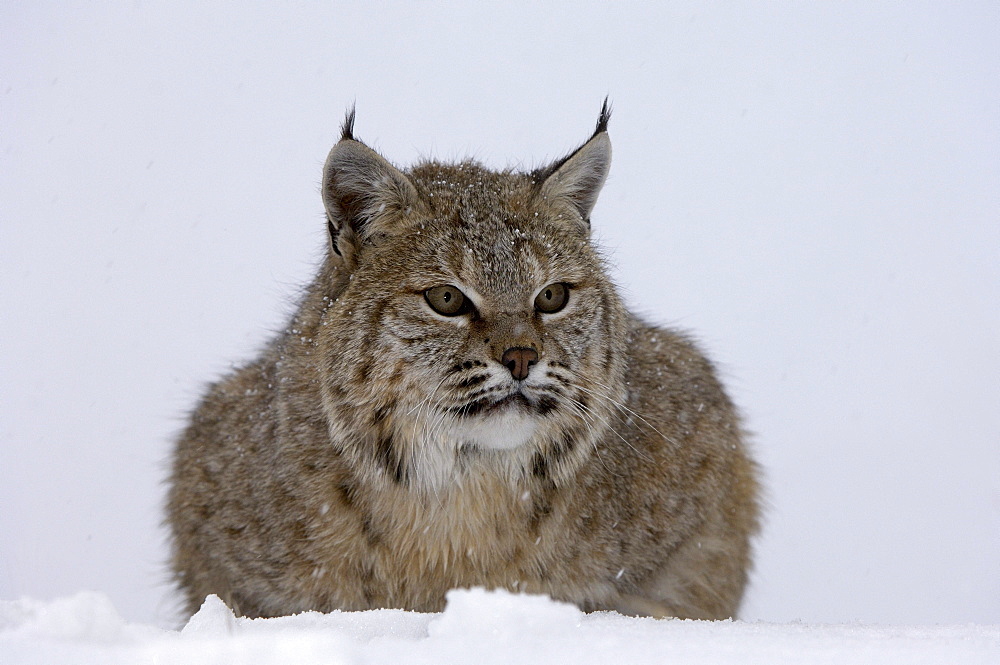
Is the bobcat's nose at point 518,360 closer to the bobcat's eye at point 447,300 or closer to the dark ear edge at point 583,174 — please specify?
the bobcat's eye at point 447,300

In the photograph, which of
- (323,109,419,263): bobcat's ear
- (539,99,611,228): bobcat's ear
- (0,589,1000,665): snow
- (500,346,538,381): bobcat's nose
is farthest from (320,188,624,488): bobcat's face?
(0,589,1000,665): snow

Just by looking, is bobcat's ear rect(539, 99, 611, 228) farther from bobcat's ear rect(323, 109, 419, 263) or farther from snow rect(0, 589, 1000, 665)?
snow rect(0, 589, 1000, 665)

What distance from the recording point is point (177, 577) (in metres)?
5.85

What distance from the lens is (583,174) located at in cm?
520

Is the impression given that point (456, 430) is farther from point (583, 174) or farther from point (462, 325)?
point (583, 174)

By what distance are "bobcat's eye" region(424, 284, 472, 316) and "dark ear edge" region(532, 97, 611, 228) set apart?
2.67 ft

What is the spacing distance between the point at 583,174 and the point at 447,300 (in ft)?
3.70

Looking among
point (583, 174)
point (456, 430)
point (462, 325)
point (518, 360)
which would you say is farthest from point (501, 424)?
point (583, 174)

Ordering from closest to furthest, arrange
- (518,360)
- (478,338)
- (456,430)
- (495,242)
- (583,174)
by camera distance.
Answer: (518,360) < (478,338) < (456,430) < (495,242) < (583,174)

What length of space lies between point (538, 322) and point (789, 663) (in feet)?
6.45

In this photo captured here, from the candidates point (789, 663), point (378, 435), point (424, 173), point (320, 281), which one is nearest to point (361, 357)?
point (378, 435)

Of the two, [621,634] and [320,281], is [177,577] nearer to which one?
[320,281]

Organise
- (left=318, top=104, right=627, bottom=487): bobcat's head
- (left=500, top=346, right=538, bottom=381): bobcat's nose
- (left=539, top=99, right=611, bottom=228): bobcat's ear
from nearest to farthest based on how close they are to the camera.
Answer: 1. (left=500, top=346, right=538, bottom=381): bobcat's nose
2. (left=318, top=104, right=627, bottom=487): bobcat's head
3. (left=539, top=99, right=611, bottom=228): bobcat's ear

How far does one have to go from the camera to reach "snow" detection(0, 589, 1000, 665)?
2.83 meters
